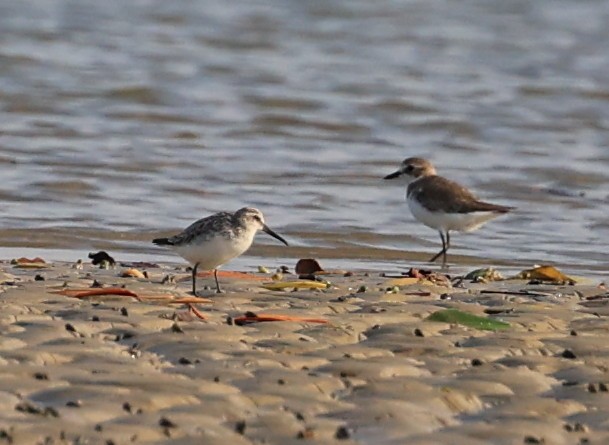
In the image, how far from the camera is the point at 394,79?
23.0 metres

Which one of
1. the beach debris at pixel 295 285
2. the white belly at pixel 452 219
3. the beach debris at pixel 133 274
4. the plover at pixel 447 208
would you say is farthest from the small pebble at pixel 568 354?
the white belly at pixel 452 219

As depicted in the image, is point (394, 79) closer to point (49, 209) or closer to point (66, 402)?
point (49, 209)

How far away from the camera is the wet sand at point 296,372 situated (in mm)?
5863

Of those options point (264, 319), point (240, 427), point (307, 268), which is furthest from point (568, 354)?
point (307, 268)

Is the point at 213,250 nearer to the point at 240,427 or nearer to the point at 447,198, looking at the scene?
the point at 240,427

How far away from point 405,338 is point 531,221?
694cm

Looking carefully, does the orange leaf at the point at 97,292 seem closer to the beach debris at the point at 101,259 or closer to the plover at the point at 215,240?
Result: the plover at the point at 215,240

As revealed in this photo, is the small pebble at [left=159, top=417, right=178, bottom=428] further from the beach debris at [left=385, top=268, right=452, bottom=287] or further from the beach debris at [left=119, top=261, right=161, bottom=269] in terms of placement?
the beach debris at [left=119, top=261, right=161, bottom=269]

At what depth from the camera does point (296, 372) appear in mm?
6645

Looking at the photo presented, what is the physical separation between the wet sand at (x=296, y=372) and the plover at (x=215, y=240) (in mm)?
232

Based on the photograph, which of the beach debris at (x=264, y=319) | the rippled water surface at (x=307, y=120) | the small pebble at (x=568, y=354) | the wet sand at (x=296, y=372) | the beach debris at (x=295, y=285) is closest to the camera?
the wet sand at (x=296, y=372)

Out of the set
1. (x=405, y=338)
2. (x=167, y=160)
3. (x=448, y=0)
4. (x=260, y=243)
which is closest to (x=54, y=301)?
(x=405, y=338)

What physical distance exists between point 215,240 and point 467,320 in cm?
173

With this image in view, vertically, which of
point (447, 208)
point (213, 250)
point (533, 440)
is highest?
point (447, 208)
